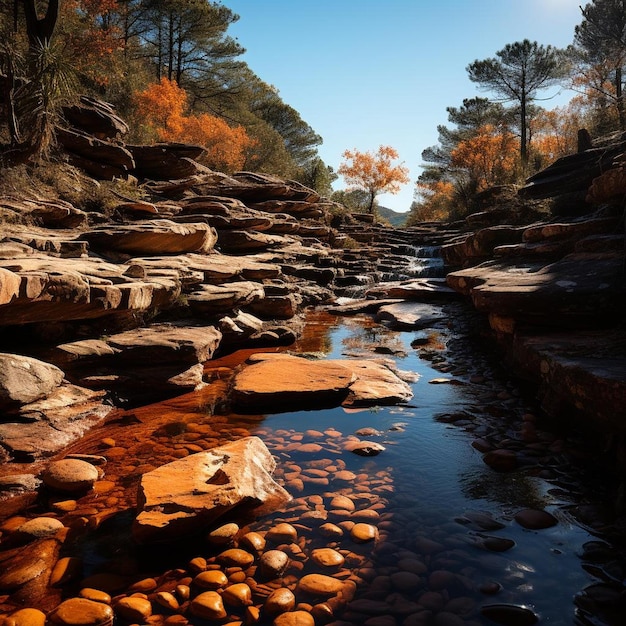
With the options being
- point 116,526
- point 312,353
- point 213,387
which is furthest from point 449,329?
point 116,526

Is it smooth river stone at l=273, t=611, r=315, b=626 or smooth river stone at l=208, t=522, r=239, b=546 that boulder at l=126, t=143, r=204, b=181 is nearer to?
smooth river stone at l=208, t=522, r=239, b=546

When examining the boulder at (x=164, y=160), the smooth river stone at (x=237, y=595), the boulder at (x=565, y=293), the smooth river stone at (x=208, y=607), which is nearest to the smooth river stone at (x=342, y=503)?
the smooth river stone at (x=237, y=595)

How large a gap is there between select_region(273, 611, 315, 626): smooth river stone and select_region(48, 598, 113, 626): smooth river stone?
0.70 meters

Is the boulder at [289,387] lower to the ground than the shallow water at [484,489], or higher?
higher

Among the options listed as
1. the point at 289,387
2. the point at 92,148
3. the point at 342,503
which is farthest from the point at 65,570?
the point at 92,148

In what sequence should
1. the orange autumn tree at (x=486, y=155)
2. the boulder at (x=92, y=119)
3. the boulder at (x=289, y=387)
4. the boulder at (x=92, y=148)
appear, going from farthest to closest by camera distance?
the orange autumn tree at (x=486, y=155) → the boulder at (x=92, y=119) → the boulder at (x=92, y=148) → the boulder at (x=289, y=387)

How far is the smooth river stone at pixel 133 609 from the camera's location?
1.78 meters

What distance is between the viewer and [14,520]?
241 cm

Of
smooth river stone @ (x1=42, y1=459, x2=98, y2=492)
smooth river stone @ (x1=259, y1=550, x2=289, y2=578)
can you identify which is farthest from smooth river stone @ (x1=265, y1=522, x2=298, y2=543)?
smooth river stone @ (x1=42, y1=459, x2=98, y2=492)

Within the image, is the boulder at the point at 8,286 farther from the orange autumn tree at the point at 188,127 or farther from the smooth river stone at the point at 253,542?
the orange autumn tree at the point at 188,127

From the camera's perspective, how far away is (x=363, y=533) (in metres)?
2.34

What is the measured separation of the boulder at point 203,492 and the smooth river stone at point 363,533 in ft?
1.68

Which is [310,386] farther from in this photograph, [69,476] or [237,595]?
[237,595]

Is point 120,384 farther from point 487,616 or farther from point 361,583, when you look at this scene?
point 487,616
